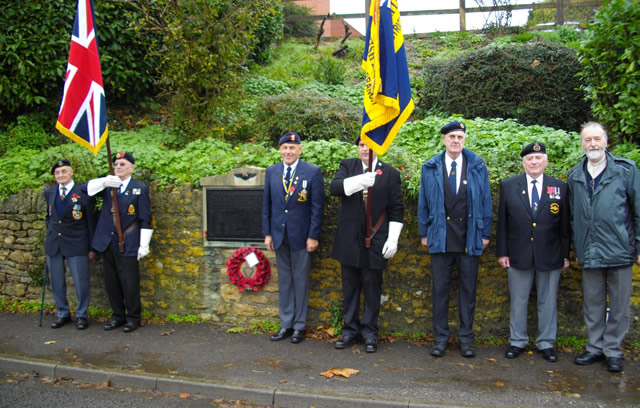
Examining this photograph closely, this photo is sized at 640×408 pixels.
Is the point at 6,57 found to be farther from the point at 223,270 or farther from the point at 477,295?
the point at 477,295

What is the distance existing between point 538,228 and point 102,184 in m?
4.97

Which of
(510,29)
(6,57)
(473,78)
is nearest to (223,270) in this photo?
(473,78)

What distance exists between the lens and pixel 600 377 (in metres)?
4.98

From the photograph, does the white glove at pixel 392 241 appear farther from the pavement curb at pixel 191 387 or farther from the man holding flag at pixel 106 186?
the man holding flag at pixel 106 186

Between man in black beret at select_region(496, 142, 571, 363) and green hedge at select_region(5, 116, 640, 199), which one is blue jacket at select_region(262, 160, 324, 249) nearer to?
green hedge at select_region(5, 116, 640, 199)

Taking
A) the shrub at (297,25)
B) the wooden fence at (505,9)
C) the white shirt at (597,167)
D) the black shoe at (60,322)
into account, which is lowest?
the black shoe at (60,322)

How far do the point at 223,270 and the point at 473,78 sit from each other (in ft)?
17.9

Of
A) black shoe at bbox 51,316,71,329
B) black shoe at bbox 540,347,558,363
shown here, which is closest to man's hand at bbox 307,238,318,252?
black shoe at bbox 540,347,558,363

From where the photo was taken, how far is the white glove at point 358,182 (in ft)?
18.0

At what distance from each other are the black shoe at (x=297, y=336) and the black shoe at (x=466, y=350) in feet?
5.74

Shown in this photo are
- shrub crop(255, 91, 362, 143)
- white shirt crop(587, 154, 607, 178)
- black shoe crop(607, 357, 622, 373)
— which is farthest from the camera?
shrub crop(255, 91, 362, 143)

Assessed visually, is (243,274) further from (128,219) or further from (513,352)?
(513,352)

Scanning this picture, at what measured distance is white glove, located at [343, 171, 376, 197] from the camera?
5.50m

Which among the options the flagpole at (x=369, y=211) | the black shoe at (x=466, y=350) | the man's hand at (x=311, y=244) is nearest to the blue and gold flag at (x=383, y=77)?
the flagpole at (x=369, y=211)
